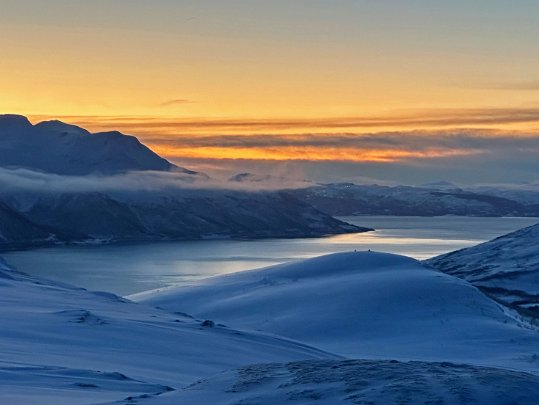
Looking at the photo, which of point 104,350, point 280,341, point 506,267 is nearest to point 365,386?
point 104,350

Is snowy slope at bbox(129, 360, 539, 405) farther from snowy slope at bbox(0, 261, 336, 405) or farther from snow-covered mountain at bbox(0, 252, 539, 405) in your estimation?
snowy slope at bbox(0, 261, 336, 405)

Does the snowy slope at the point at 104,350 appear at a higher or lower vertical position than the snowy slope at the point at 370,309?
higher

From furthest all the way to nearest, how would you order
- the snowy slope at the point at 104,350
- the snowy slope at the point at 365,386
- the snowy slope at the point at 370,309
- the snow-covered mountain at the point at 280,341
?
the snowy slope at the point at 370,309 < the snowy slope at the point at 104,350 < the snow-covered mountain at the point at 280,341 < the snowy slope at the point at 365,386

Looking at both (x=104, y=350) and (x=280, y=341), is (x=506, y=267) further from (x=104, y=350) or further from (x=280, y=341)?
(x=104, y=350)

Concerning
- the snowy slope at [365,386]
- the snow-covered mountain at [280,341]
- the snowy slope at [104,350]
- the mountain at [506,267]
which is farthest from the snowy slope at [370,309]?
the mountain at [506,267]

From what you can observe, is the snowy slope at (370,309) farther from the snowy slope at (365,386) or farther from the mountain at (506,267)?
the mountain at (506,267)

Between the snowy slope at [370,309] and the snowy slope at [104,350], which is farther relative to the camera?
the snowy slope at [370,309]

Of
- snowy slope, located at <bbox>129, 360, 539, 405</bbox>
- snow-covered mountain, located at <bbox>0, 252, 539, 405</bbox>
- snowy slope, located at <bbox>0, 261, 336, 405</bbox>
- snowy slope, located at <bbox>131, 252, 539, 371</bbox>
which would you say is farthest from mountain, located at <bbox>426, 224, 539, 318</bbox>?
snowy slope, located at <bbox>129, 360, 539, 405</bbox>

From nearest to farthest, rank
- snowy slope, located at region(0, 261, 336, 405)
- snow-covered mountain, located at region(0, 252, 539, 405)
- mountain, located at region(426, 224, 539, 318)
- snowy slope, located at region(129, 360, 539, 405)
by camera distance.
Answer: snowy slope, located at region(129, 360, 539, 405) → snow-covered mountain, located at region(0, 252, 539, 405) → snowy slope, located at region(0, 261, 336, 405) → mountain, located at region(426, 224, 539, 318)
